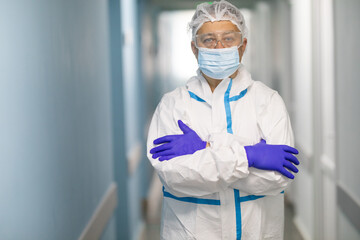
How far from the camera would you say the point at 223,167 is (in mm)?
1368

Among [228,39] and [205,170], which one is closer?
[205,170]

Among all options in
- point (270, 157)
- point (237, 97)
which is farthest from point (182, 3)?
point (270, 157)

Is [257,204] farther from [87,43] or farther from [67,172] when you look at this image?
[87,43]

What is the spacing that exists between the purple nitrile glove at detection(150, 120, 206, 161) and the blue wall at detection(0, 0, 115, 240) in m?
0.40

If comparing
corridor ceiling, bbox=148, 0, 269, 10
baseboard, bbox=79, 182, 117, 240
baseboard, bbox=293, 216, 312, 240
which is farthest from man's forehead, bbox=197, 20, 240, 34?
corridor ceiling, bbox=148, 0, 269, 10

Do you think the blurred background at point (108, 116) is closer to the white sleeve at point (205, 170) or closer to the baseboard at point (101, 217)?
the baseboard at point (101, 217)

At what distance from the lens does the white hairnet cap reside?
159 centimetres

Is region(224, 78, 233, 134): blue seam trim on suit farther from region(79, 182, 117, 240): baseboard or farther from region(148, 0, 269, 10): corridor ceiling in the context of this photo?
region(148, 0, 269, 10): corridor ceiling

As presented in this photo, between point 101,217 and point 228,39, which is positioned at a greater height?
point 228,39

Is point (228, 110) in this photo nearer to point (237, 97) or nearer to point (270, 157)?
point (237, 97)

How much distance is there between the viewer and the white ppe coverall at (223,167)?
Result: 139cm

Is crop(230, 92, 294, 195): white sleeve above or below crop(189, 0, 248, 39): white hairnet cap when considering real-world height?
below

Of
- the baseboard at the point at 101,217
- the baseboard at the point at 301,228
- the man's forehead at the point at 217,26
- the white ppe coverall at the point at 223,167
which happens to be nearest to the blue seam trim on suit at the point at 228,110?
the white ppe coverall at the point at 223,167

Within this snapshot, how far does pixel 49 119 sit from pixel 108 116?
3.89 ft
